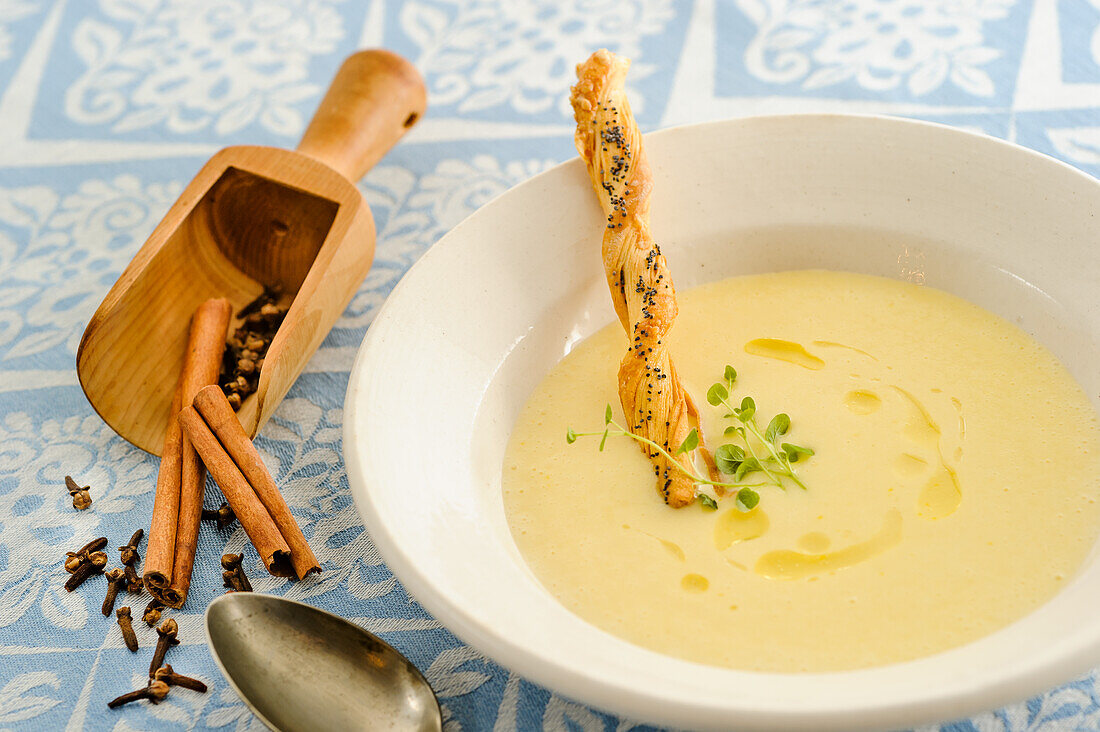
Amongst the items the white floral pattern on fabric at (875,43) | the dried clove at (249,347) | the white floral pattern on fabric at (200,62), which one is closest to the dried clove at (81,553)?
the dried clove at (249,347)

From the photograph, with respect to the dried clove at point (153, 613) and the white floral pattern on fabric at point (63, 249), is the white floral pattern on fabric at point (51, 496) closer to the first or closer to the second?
the dried clove at point (153, 613)

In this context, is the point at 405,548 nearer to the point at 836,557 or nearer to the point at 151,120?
the point at 836,557

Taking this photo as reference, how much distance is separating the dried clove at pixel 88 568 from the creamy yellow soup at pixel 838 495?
1.49ft

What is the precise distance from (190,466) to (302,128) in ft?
2.69

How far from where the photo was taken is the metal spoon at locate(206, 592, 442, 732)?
2.89ft

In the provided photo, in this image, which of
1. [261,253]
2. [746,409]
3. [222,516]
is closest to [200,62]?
[261,253]

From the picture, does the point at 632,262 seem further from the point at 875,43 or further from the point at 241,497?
the point at 875,43

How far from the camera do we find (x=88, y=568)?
1.08 metres

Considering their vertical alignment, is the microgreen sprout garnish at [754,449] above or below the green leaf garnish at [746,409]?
below

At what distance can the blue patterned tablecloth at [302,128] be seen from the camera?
991mm

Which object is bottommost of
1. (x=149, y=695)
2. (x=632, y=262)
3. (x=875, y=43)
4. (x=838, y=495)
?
(x=149, y=695)

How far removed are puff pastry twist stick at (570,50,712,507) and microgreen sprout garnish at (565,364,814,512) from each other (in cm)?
2

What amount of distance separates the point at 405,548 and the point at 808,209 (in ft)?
2.24

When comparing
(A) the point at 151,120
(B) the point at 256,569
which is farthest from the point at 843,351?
(A) the point at 151,120
